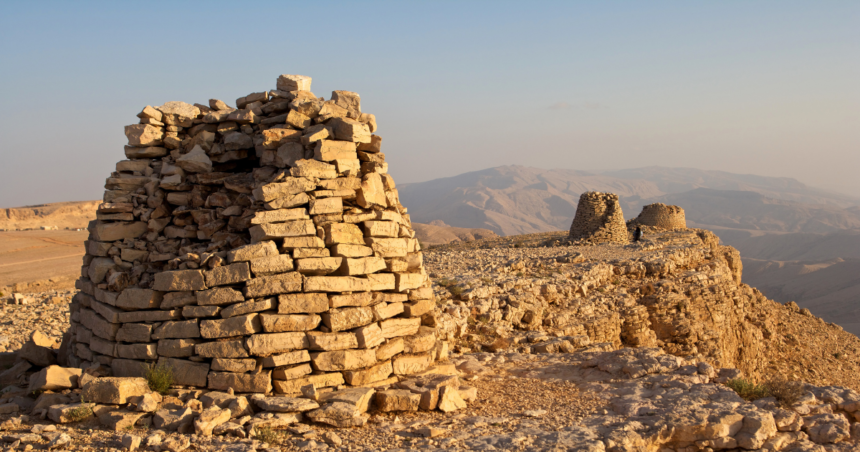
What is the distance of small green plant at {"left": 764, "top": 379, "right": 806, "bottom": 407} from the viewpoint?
16.1 ft

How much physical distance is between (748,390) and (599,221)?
1845cm

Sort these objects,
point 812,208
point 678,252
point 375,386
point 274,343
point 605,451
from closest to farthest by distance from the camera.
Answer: point 605,451
point 274,343
point 375,386
point 678,252
point 812,208

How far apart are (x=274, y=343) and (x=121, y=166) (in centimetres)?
337

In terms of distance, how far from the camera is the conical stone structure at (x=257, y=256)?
518cm

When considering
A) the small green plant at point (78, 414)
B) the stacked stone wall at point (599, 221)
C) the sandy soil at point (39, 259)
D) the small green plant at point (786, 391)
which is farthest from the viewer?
the stacked stone wall at point (599, 221)

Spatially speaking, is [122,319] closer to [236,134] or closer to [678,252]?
[236,134]

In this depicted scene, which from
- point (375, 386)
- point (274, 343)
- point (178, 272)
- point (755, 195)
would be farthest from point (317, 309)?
point (755, 195)

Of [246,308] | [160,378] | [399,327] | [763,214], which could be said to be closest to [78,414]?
[160,378]

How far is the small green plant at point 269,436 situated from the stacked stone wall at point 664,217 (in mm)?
27546

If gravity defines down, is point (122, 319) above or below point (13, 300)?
above

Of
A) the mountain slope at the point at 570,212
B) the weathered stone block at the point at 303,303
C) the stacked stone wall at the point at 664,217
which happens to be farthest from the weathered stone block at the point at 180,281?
the mountain slope at the point at 570,212

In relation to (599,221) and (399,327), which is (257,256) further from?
(599,221)

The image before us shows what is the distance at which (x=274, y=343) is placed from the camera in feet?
16.7

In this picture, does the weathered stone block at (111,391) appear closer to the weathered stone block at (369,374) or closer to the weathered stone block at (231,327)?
the weathered stone block at (231,327)
